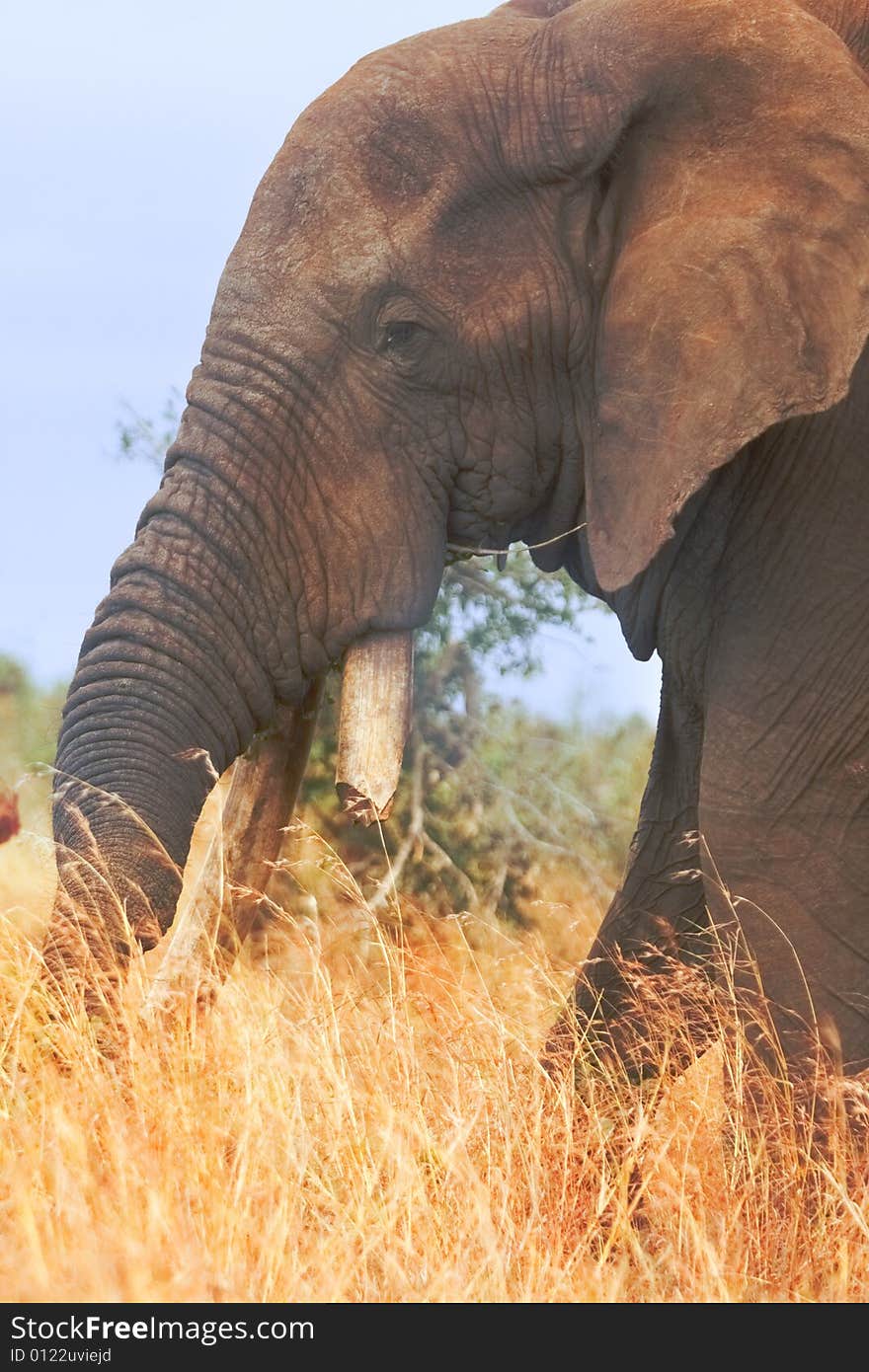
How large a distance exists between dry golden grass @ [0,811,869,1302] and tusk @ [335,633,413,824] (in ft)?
1.28

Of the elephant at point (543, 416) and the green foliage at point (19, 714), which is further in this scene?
the green foliage at point (19, 714)

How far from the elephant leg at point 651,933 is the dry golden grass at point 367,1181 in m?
0.21

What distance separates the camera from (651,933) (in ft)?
15.7

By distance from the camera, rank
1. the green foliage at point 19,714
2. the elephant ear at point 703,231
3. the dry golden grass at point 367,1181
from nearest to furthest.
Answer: the dry golden grass at point 367,1181
the elephant ear at point 703,231
the green foliage at point 19,714

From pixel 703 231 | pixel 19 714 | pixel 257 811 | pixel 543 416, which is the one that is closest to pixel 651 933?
pixel 257 811

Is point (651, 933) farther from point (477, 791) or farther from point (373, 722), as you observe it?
point (477, 791)

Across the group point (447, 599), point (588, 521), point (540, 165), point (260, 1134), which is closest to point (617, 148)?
point (540, 165)

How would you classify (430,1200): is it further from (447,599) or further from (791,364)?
(447,599)

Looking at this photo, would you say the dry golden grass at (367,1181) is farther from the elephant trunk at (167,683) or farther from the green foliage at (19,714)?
the green foliage at (19,714)

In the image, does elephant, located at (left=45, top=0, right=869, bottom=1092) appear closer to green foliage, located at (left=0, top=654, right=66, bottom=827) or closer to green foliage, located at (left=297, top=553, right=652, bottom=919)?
green foliage, located at (left=297, top=553, right=652, bottom=919)

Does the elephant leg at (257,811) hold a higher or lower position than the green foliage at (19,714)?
lower

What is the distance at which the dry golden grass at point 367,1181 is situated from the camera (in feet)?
10.5

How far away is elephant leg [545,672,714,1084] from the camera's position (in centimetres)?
458

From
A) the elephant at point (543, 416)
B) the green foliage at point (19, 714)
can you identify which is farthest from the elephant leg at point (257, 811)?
the green foliage at point (19, 714)
